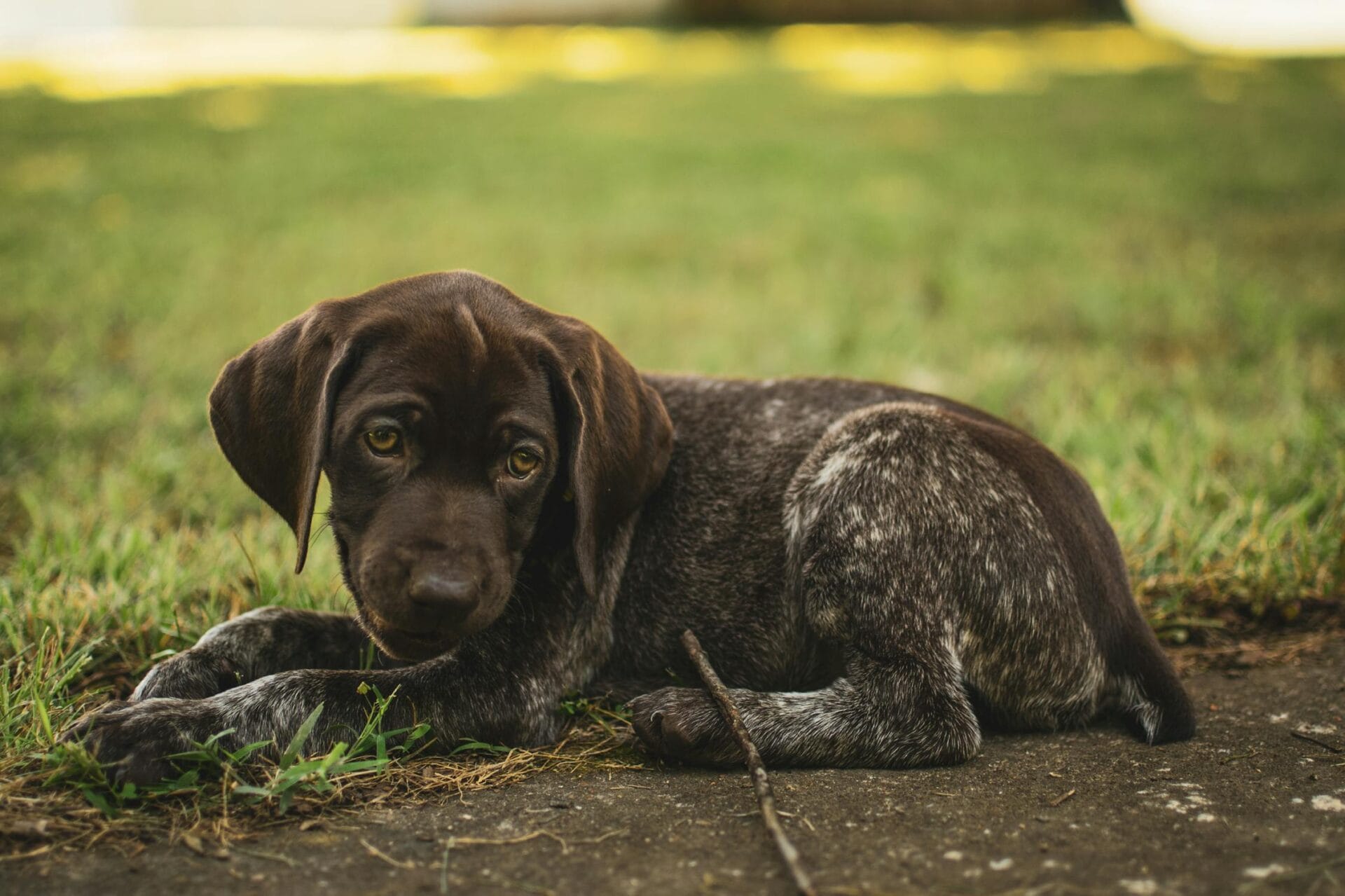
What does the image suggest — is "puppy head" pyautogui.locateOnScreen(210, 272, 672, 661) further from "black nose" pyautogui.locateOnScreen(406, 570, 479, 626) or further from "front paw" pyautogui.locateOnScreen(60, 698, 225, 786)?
"front paw" pyautogui.locateOnScreen(60, 698, 225, 786)

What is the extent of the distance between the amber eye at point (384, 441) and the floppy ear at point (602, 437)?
523 millimetres

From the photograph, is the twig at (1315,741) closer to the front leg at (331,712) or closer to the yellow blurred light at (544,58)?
the front leg at (331,712)

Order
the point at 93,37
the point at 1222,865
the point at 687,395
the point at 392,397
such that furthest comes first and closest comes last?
the point at 93,37
the point at 687,395
the point at 392,397
the point at 1222,865

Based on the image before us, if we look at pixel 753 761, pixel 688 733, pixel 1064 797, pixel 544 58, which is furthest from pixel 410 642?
pixel 544 58

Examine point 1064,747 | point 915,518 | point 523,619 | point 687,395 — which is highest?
point 687,395

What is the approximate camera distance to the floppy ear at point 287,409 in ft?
11.1

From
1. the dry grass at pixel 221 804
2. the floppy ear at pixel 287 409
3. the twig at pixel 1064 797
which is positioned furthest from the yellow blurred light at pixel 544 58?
the twig at pixel 1064 797

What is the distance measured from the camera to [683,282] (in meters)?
10.2

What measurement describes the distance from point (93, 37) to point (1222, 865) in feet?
114

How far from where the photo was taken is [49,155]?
14133mm

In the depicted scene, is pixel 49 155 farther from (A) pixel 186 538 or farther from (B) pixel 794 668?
(B) pixel 794 668

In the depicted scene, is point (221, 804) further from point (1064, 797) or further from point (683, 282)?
point (683, 282)

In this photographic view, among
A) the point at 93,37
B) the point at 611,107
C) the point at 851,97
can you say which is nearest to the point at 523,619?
the point at 611,107

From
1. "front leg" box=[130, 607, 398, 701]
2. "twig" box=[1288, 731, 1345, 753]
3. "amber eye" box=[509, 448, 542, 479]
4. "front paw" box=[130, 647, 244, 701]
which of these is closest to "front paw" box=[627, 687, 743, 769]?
"amber eye" box=[509, 448, 542, 479]
